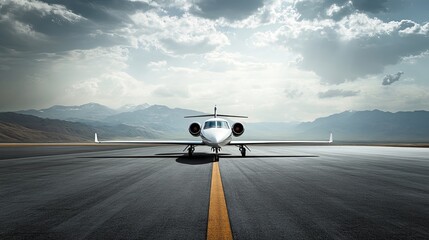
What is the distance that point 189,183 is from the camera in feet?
30.8

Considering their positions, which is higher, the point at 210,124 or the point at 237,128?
the point at 210,124

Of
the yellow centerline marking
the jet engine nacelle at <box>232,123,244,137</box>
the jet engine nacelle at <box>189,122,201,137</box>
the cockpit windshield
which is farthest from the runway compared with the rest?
the jet engine nacelle at <box>189,122,201,137</box>

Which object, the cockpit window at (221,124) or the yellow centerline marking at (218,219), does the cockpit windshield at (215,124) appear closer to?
the cockpit window at (221,124)

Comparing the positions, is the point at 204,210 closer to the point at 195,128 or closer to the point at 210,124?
the point at 210,124

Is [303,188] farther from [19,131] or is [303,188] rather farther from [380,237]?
[19,131]

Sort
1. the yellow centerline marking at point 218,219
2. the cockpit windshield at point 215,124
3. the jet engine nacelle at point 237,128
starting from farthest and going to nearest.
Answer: the jet engine nacelle at point 237,128
the cockpit windshield at point 215,124
the yellow centerline marking at point 218,219

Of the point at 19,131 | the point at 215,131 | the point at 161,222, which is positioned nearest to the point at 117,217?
the point at 161,222

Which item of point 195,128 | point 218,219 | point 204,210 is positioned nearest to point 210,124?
point 195,128

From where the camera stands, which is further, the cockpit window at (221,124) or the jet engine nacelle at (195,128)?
the jet engine nacelle at (195,128)

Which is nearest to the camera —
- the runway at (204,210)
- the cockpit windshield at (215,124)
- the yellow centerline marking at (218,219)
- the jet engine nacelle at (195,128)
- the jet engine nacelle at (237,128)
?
the yellow centerline marking at (218,219)

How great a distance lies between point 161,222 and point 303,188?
4668mm

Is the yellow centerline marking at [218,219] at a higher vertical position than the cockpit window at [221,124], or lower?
lower

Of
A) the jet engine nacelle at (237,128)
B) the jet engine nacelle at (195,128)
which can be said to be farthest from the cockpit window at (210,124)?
the jet engine nacelle at (237,128)

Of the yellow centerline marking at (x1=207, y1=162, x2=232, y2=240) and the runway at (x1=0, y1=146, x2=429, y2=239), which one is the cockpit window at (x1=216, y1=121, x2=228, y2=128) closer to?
the runway at (x1=0, y1=146, x2=429, y2=239)
